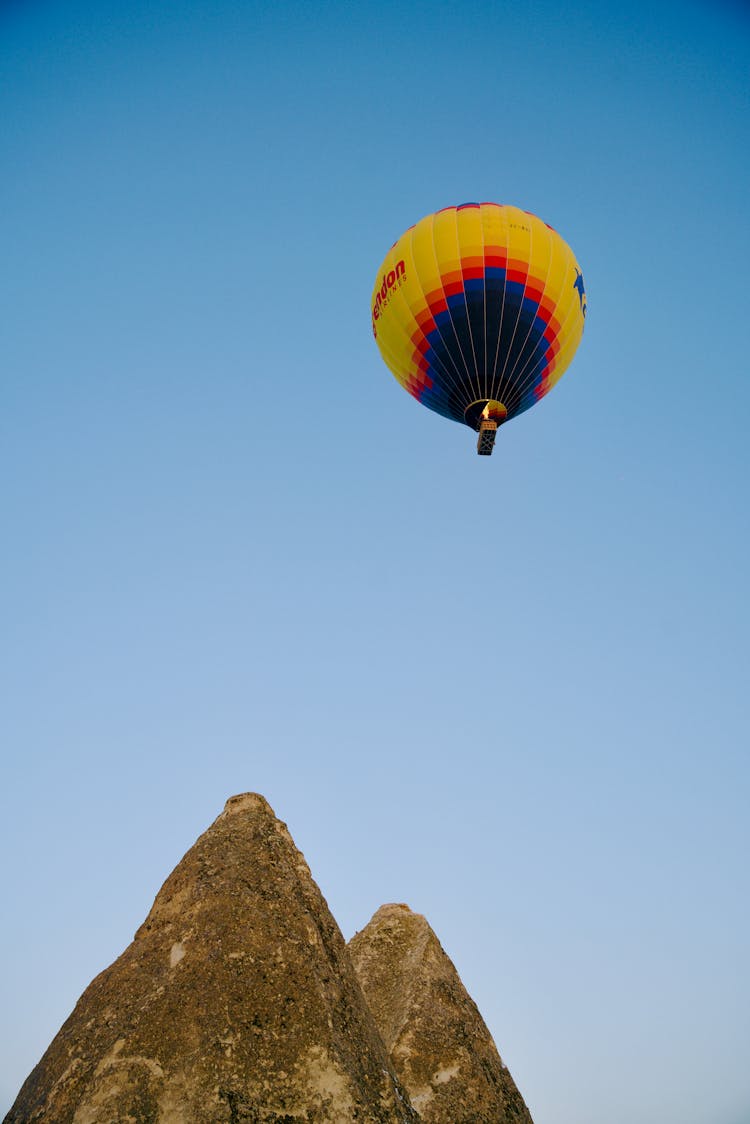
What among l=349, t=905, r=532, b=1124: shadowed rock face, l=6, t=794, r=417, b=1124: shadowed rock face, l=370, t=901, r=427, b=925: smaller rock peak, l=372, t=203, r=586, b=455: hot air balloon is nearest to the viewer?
l=6, t=794, r=417, b=1124: shadowed rock face

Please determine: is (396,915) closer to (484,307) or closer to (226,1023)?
(226,1023)

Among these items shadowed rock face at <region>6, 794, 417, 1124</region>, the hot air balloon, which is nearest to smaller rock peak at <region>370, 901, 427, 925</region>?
shadowed rock face at <region>6, 794, 417, 1124</region>

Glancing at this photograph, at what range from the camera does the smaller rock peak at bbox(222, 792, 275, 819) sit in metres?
8.05

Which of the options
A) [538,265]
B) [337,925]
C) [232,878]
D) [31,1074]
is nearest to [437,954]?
[337,925]

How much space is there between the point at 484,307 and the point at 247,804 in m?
23.8

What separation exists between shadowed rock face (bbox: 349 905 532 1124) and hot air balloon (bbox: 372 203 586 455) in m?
21.2

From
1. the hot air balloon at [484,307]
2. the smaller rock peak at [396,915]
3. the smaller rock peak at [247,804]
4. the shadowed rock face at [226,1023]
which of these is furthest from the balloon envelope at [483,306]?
the shadowed rock face at [226,1023]

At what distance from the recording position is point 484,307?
28.8m

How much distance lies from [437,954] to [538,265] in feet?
79.0

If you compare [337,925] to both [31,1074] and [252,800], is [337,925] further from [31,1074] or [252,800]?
[31,1074]

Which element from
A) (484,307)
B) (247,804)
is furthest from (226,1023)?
(484,307)

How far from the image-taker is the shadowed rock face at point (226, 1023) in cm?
606

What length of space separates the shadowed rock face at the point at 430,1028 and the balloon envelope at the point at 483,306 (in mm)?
21290

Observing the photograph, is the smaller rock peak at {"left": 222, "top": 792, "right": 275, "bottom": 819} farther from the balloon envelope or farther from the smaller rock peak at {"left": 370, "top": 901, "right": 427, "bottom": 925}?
the balloon envelope
